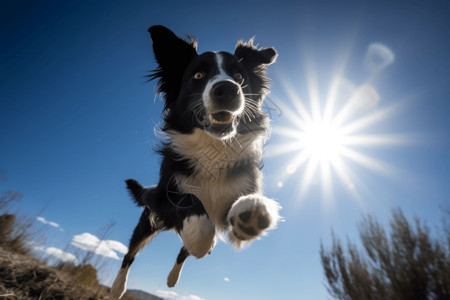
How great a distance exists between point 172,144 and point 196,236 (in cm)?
162

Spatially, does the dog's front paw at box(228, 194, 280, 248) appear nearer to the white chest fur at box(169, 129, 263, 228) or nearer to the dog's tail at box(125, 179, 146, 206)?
the white chest fur at box(169, 129, 263, 228)

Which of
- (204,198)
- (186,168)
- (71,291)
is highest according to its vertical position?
(186,168)

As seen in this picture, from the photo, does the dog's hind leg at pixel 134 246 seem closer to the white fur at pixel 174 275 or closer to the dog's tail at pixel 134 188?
the dog's tail at pixel 134 188

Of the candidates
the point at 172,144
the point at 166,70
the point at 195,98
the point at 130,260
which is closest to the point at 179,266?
the point at 130,260

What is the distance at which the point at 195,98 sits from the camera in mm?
2598

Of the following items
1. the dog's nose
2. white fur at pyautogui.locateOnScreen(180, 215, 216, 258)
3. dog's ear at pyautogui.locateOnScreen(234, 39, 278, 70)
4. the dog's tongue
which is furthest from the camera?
dog's ear at pyautogui.locateOnScreen(234, 39, 278, 70)

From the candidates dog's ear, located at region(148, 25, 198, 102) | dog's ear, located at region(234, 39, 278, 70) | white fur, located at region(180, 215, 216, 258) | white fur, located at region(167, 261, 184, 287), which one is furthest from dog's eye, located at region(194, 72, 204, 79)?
white fur, located at region(167, 261, 184, 287)

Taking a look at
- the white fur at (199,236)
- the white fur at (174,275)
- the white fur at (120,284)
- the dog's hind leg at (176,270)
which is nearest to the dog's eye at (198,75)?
the white fur at (199,236)

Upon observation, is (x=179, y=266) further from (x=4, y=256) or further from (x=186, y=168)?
(x=4, y=256)

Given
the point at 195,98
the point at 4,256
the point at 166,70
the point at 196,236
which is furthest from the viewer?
the point at 4,256

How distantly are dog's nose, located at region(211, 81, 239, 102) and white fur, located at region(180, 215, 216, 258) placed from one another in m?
1.14

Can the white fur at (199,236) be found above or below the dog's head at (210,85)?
below

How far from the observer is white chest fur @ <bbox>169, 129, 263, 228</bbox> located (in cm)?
265

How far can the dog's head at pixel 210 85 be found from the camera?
2.21 metres
